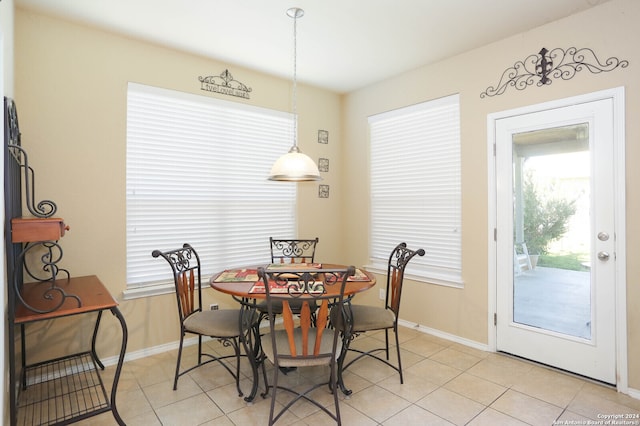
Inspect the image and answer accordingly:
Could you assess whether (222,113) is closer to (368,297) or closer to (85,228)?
(85,228)

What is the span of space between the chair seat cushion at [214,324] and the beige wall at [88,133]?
780 millimetres

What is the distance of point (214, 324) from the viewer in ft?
8.17

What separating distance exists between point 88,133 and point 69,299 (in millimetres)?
1453

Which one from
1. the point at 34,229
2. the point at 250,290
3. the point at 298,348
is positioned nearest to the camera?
the point at 34,229

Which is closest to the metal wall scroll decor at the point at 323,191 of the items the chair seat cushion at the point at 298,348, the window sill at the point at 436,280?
the window sill at the point at 436,280

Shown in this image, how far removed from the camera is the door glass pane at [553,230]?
2656mm

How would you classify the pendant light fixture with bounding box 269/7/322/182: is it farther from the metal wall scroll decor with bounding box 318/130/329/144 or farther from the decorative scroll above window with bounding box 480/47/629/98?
the decorative scroll above window with bounding box 480/47/629/98

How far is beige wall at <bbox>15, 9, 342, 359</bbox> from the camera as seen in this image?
2.60 metres

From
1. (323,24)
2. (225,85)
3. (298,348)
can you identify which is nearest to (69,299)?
(298,348)

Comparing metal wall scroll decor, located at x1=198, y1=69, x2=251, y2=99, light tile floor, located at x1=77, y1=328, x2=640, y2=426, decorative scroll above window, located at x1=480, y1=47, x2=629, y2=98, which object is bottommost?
light tile floor, located at x1=77, y1=328, x2=640, y2=426

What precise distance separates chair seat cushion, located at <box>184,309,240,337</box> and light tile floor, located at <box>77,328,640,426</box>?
45cm

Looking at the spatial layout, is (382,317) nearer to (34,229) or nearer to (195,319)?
(195,319)

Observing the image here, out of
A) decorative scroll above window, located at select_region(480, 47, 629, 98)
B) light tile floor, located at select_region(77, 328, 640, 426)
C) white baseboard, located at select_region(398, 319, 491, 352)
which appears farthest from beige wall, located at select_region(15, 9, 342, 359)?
decorative scroll above window, located at select_region(480, 47, 629, 98)

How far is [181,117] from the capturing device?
328 cm
